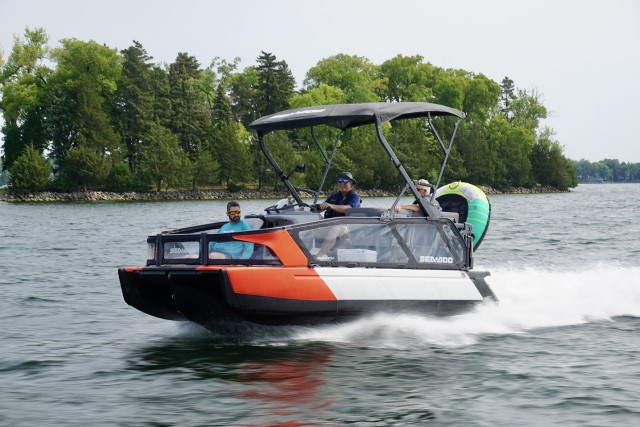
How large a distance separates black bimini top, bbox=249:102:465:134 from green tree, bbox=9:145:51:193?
252ft

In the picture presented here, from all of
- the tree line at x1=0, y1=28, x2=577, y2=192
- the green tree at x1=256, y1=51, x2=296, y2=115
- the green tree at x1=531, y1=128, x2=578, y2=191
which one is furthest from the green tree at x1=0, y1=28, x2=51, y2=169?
the green tree at x1=531, y1=128, x2=578, y2=191

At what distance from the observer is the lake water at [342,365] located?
8.34 meters

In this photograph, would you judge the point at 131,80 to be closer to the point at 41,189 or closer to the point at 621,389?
the point at 41,189

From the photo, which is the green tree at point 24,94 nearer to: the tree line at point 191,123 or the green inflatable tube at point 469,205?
the tree line at point 191,123

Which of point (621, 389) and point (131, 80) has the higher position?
point (131, 80)

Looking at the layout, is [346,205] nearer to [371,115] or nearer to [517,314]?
[371,115]

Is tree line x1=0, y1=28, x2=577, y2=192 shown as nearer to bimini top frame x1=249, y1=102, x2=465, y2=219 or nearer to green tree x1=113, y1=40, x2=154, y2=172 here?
green tree x1=113, y1=40, x2=154, y2=172

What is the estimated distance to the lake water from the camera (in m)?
8.34

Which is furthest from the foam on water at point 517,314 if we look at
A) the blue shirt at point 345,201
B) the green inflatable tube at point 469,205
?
the blue shirt at point 345,201

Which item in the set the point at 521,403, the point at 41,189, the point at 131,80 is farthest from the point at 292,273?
the point at 131,80

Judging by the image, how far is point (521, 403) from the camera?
28.6 ft

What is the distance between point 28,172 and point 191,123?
2283cm

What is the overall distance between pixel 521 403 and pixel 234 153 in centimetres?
9012

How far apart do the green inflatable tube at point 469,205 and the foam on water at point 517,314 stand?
3.78ft
